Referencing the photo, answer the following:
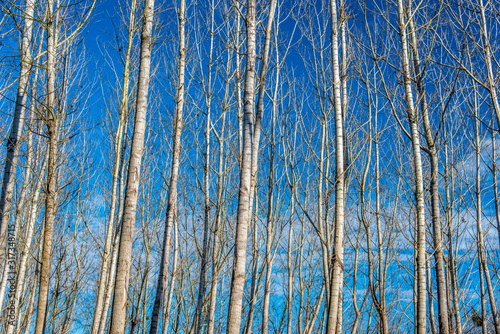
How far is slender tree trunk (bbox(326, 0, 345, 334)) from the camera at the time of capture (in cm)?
433

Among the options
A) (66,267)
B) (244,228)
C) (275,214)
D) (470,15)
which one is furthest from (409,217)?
(66,267)

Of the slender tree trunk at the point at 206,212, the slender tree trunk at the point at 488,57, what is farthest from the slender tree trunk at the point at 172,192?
the slender tree trunk at the point at 488,57

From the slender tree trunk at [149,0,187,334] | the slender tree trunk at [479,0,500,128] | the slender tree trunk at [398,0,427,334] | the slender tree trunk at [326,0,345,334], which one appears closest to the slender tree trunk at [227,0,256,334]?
the slender tree trunk at [326,0,345,334]

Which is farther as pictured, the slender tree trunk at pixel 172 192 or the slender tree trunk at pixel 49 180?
the slender tree trunk at pixel 172 192

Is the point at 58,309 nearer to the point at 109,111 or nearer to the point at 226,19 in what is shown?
the point at 109,111

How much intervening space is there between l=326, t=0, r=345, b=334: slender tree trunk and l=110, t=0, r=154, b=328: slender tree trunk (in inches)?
93.1

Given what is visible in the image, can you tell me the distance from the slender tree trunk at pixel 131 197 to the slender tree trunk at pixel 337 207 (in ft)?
7.76

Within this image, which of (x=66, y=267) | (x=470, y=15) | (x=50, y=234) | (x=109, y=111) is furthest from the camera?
(x=66, y=267)

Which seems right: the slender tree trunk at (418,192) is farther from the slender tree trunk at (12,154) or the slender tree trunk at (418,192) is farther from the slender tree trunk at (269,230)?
the slender tree trunk at (12,154)

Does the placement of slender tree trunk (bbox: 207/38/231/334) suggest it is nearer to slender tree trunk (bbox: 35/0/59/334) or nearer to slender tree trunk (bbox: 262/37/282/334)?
slender tree trunk (bbox: 262/37/282/334)

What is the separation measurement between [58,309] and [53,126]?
9603mm

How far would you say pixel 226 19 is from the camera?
8.21m

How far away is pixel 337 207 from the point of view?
466 centimetres

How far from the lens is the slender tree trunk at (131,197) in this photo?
3.44 meters
